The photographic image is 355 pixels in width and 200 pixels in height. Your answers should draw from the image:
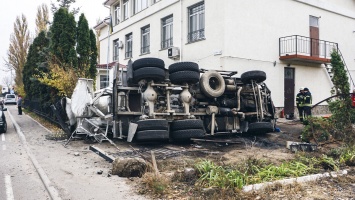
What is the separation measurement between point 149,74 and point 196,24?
28.0ft

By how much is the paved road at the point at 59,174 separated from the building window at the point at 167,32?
1018cm

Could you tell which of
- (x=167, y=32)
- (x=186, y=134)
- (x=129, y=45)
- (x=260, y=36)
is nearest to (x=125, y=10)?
(x=129, y=45)

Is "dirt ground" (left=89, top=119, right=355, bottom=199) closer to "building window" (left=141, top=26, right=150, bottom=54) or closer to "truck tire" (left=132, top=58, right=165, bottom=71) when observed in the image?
"truck tire" (left=132, top=58, right=165, bottom=71)

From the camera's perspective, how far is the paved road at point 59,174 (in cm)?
549

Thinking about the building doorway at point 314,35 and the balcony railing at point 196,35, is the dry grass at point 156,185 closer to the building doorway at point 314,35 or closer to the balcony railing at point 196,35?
the balcony railing at point 196,35

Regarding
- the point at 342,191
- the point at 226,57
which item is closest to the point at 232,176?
the point at 342,191

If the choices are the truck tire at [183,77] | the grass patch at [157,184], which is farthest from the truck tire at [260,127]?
the grass patch at [157,184]

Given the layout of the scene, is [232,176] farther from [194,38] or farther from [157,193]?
[194,38]

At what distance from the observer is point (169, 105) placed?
980cm

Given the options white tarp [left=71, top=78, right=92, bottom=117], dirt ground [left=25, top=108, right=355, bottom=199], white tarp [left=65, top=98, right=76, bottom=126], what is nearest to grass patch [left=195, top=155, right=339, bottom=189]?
dirt ground [left=25, top=108, right=355, bottom=199]

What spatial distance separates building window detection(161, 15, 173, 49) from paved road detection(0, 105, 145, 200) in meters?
10.2

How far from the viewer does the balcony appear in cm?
1680

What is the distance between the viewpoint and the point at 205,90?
34.0 feet

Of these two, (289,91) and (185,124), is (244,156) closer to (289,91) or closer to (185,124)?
(185,124)
